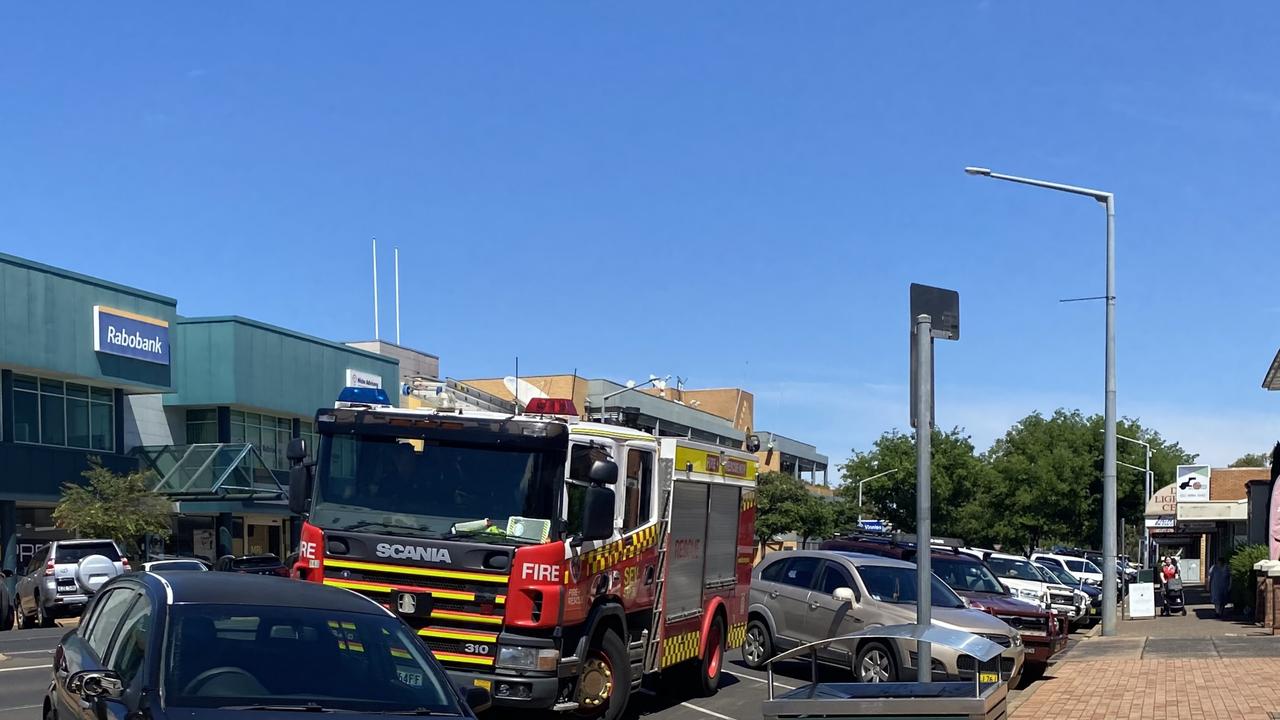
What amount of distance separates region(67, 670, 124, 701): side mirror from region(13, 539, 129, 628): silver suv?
2253cm

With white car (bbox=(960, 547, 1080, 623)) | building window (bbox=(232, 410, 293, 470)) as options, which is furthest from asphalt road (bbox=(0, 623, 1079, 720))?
building window (bbox=(232, 410, 293, 470))

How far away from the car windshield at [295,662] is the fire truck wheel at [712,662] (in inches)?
349

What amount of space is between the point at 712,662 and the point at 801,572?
10.9 ft

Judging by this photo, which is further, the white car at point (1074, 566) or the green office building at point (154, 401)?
the white car at point (1074, 566)

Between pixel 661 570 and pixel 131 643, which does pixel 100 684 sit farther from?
pixel 661 570

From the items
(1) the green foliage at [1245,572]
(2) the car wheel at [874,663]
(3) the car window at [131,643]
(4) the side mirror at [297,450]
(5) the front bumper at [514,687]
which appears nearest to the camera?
(3) the car window at [131,643]

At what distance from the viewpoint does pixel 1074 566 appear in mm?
42656

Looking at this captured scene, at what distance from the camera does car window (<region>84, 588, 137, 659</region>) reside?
7594 millimetres

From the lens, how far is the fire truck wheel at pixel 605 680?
1237 centimetres

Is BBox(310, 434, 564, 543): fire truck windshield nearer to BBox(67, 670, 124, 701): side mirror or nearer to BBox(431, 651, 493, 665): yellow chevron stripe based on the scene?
BBox(431, 651, 493, 665): yellow chevron stripe

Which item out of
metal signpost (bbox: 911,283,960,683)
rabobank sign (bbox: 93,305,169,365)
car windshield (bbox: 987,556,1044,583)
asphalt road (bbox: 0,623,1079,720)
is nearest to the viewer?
metal signpost (bbox: 911,283,960,683)

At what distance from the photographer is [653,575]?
1386 cm

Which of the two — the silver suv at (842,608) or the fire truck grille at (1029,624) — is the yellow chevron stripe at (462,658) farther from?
the fire truck grille at (1029,624)

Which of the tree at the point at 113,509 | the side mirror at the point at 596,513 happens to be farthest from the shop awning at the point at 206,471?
the side mirror at the point at 596,513
